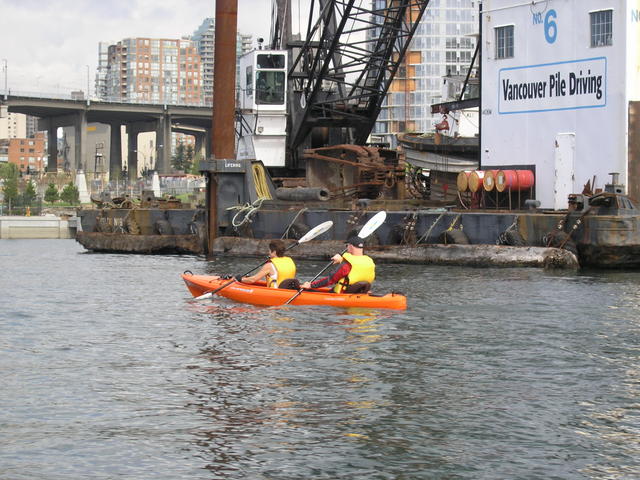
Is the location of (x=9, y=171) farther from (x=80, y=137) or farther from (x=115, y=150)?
(x=115, y=150)

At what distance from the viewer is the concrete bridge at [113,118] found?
458 ft

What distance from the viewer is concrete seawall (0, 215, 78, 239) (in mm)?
90625

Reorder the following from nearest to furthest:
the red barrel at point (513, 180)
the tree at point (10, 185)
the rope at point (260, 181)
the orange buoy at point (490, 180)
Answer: the red barrel at point (513, 180) → the orange buoy at point (490, 180) → the rope at point (260, 181) → the tree at point (10, 185)

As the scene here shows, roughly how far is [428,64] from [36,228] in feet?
226


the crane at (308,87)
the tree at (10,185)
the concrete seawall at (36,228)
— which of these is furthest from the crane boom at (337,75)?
the tree at (10,185)

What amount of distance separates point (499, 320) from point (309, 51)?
25.4m

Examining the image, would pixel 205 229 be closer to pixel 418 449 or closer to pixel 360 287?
pixel 360 287

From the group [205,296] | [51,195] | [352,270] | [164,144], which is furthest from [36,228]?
[352,270]

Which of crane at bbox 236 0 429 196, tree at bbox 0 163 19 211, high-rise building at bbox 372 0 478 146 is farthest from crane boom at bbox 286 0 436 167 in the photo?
high-rise building at bbox 372 0 478 146

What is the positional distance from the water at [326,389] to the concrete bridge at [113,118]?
4704 inches

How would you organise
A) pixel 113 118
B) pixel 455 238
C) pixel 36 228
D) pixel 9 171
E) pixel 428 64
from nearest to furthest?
1. pixel 455 238
2. pixel 36 228
3. pixel 428 64
4. pixel 9 171
5. pixel 113 118

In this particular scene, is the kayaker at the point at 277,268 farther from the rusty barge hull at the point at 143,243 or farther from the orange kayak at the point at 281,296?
the rusty barge hull at the point at 143,243

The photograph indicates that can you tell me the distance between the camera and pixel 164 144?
151 metres

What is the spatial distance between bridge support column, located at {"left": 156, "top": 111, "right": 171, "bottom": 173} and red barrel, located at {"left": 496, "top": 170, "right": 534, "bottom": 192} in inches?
4680
